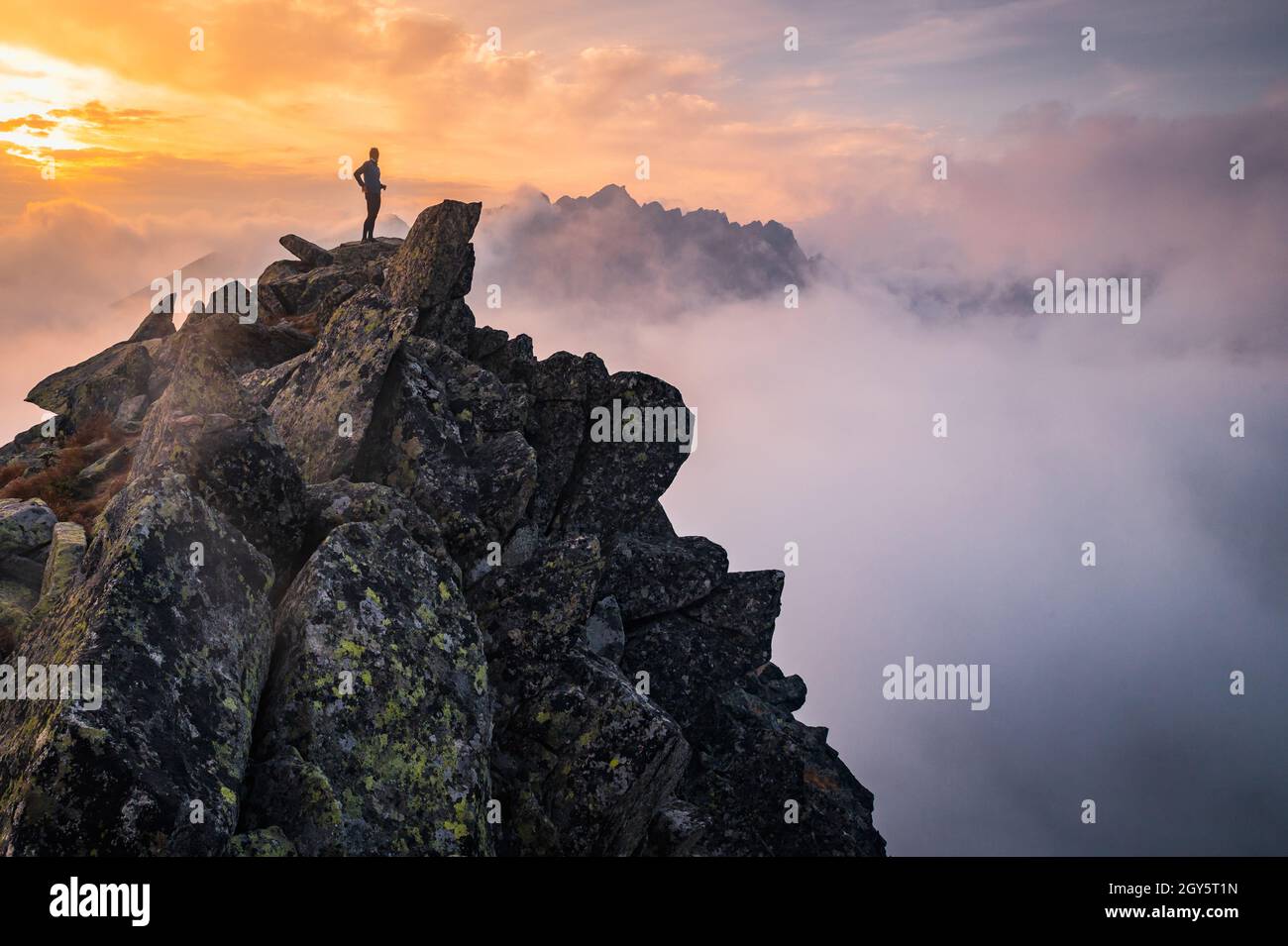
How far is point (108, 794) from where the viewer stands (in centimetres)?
1038

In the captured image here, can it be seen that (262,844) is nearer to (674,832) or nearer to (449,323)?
(674,832)

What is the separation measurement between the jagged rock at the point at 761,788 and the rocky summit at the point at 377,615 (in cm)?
12

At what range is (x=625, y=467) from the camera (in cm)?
3378

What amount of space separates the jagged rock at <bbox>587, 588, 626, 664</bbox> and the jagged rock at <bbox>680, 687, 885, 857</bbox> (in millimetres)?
4372

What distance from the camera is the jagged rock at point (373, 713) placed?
1295 centimetres

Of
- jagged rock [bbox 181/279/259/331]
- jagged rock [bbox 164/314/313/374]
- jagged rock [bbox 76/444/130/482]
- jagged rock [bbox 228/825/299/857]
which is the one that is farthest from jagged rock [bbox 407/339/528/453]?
jagged rock [bbox 228/825/299/857]

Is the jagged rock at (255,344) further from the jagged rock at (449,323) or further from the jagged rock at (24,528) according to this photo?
the jagged rock at (24,528)

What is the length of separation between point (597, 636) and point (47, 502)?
636 inches

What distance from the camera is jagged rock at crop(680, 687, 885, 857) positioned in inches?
1042

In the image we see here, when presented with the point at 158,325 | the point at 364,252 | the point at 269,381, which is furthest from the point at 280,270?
the point at 269,381

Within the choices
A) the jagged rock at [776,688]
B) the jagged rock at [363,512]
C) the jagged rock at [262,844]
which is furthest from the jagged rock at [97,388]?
the jagged rock at [776,688]
